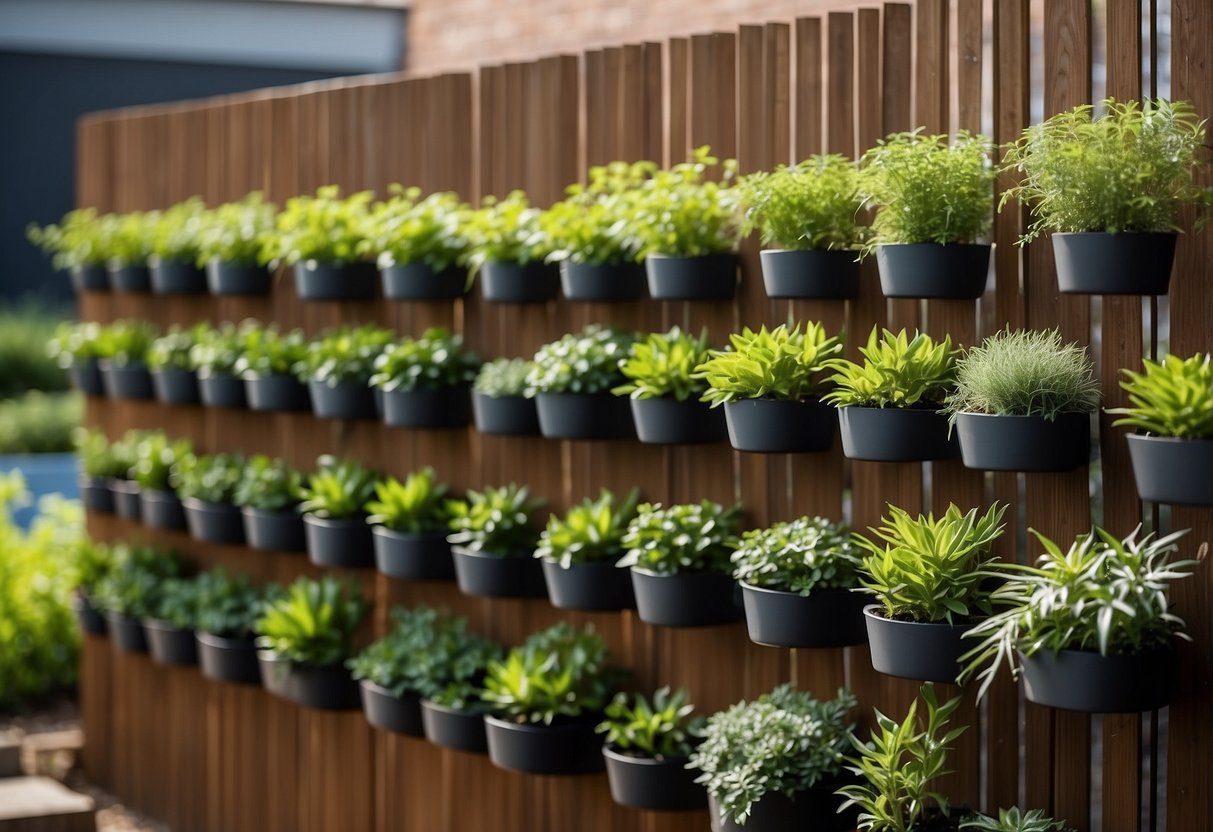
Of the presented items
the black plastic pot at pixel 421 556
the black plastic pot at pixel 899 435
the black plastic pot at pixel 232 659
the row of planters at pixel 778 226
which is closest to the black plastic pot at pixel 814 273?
the row of planters at pixel 778 226

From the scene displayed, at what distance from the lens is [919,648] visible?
308 centimetres

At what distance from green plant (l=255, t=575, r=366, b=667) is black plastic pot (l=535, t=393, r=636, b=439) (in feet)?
4.25

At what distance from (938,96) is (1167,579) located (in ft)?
3.96

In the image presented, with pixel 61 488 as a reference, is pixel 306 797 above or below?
below

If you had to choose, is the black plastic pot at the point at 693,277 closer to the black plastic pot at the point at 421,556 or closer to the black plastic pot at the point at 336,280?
the black plastic pot at the point at 421,556

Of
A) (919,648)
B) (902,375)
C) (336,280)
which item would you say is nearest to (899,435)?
(902,375)

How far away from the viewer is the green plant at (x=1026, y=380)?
297 cm

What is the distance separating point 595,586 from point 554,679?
325 mm

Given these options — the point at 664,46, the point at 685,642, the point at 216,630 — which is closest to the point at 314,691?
the point at 216,630

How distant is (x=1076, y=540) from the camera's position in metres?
3.08

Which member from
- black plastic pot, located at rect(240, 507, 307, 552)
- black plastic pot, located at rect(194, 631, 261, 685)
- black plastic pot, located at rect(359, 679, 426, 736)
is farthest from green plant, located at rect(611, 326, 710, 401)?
black plastic pot, located at rect(194, 631, 261, 685)

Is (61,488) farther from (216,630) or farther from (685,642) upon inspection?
(685,642)

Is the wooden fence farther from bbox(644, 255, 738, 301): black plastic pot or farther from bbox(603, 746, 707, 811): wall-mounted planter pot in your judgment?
bbox(603, 746, 707, 811): wall-mounted planter pot

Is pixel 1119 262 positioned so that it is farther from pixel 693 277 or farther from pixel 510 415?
pixel 510 415
